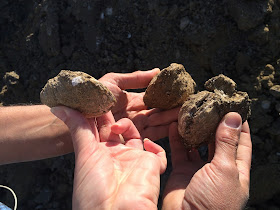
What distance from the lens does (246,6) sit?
3816 mm

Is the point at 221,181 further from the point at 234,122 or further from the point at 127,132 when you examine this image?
the point at 127,132

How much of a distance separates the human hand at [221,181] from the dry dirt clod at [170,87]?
2.27ft

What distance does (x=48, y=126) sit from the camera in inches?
122

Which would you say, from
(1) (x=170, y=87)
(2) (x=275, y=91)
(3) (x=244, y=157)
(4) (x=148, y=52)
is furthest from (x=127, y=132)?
(2) (x=275, y=91)

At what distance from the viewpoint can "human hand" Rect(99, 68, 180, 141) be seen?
319 centimetres

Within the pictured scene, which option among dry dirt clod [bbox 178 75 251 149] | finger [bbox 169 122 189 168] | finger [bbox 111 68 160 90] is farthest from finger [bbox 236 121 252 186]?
finger [bbox 111 68 160 90]

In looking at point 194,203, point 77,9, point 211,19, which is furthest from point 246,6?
point 194,203

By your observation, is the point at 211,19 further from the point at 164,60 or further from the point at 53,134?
the point at 53,134

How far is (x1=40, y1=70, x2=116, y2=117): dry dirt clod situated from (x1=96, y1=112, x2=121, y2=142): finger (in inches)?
8.1

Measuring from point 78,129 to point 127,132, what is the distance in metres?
0.60

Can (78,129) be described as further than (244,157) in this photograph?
No

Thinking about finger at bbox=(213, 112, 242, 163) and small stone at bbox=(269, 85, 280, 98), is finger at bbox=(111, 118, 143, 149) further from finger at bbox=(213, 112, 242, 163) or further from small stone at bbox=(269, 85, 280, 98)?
small stone at bbox=(269, 85, 280, 98)

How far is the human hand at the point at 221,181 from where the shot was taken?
204 centimetres

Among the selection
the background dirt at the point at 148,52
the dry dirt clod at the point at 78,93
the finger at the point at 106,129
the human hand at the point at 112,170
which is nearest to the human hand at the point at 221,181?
the human hand at the point at 112,170
